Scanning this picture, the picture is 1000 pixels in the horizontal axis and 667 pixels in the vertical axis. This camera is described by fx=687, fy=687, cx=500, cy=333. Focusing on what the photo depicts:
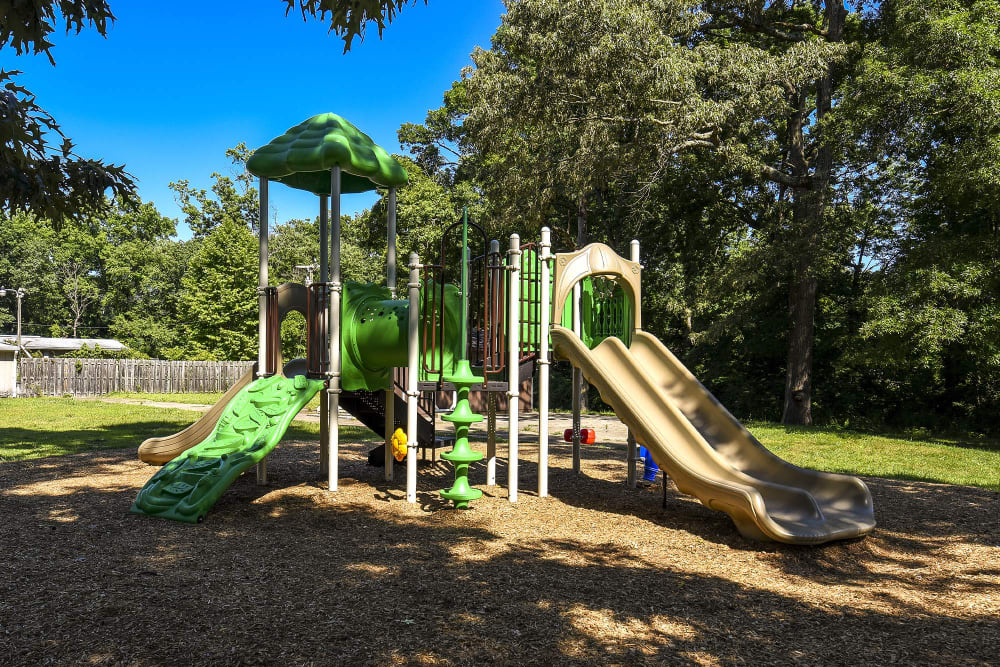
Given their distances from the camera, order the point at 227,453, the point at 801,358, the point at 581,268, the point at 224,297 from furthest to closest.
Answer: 1. the point at 224,297
2. the point at 801,358
3. the point at 581,268
4. the point at 227,453

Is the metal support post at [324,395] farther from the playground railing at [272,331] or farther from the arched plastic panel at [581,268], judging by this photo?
the arched plastic panel at [581,268]

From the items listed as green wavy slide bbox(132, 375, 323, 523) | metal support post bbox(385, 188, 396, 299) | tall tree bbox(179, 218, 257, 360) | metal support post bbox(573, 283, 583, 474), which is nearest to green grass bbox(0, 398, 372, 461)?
green wavy slide bbox(132, 375, 323, 523)

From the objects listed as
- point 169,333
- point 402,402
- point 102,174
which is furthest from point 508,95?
point 169,333

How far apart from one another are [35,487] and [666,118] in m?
14.3

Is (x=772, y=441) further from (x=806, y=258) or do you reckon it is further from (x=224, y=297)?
(x=224, y=297)

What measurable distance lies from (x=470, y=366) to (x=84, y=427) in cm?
1242

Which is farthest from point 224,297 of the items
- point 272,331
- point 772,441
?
point 272,331

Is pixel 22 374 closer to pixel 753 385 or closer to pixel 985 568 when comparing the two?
pixel 753 385

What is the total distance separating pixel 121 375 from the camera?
29000mm

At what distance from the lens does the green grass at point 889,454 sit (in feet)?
Result: 35.1

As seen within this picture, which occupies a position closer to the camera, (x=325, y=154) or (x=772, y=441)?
(x=325, y=154)

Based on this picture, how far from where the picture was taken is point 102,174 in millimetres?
6258

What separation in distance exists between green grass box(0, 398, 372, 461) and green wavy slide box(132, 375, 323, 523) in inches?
222

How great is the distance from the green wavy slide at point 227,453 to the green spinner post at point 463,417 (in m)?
1.65
